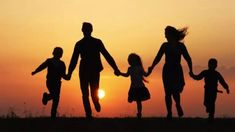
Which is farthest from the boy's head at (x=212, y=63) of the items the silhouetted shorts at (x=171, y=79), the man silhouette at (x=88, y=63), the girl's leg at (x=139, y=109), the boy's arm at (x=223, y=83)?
the man silhouette at (x=88, y=63)

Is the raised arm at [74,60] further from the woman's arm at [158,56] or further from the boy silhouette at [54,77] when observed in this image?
the woman's arm at [158,56]

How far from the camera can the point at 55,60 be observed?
1742 cm

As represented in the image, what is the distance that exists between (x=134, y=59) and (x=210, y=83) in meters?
2.83

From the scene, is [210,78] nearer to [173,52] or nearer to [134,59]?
[173,52]

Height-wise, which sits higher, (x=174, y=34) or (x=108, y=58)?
(x=174, y=34)

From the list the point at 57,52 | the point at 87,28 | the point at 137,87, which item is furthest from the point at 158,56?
the point at 57,52

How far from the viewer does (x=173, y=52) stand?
1670 cm

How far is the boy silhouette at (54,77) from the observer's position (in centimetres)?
1717

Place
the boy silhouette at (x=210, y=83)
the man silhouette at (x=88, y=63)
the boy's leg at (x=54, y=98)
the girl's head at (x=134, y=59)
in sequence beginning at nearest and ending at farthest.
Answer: the man silhouette at (x=88, y=63) < the boy's leg at (x=54, y=98) < the boy silhouette at (x=210, y=83) < the girl's head at (x=134, y=59)
